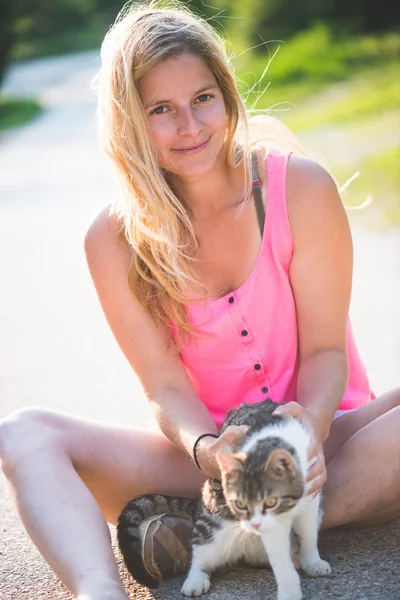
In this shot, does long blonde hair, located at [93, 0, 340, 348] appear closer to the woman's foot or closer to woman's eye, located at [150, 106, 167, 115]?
woman's eye, located at [150, 106, 167, 115]

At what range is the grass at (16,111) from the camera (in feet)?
73.4

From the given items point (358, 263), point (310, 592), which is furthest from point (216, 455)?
point (358, 263)

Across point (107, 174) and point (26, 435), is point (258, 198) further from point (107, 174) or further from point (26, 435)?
point (107, 174)

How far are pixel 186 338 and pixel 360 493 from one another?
0.79 metres

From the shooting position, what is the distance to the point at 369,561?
3035mm

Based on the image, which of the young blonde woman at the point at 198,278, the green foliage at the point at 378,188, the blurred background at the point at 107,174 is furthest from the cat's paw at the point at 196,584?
the green foliage at the point at 378,188

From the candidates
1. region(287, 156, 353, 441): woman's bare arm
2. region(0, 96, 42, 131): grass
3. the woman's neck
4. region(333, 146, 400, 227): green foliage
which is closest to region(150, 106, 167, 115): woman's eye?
the woman's neck

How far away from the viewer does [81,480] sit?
Answer: 2.99 m

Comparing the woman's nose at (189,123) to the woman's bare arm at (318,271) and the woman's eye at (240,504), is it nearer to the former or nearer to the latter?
the woman's bare arm at (318,271)

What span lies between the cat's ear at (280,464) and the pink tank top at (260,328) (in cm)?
69

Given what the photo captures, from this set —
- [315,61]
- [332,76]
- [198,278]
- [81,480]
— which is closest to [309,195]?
[198,278]

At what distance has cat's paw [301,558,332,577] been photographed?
2938 millimetres

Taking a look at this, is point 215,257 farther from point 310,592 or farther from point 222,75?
point 310,592

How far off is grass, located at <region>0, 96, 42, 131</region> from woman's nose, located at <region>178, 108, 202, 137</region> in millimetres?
19433
